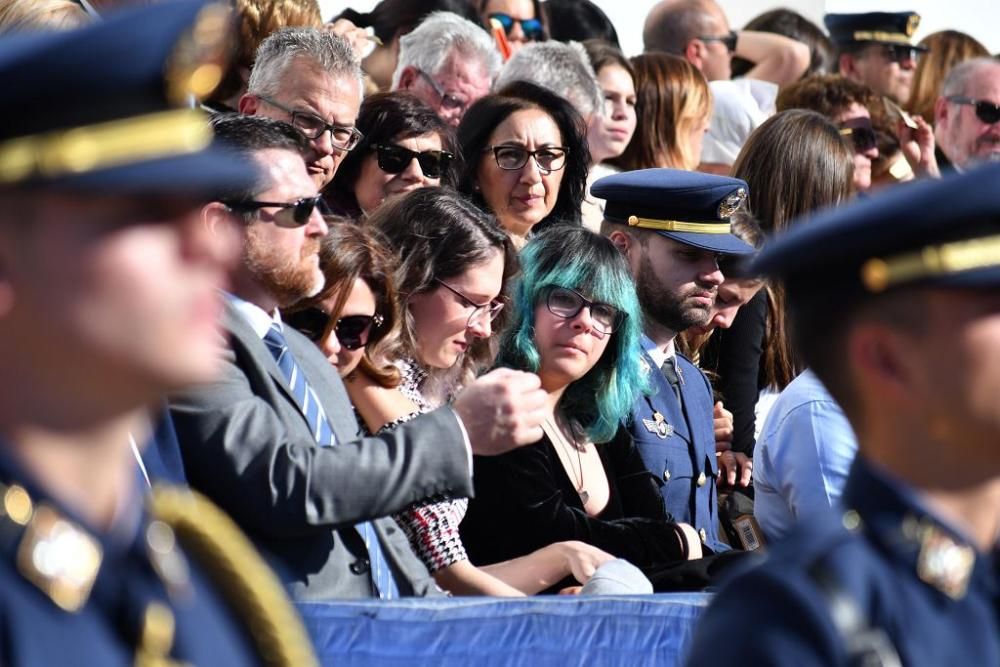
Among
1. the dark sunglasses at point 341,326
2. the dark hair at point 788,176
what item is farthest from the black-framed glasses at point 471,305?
the dark hair at point 788,176

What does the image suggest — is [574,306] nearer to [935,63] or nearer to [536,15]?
[536,15]

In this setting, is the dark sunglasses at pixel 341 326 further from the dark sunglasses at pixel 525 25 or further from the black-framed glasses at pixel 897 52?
the black-framed glasses at pixel 897 52

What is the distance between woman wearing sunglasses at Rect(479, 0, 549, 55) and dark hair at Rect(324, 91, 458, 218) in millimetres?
2728

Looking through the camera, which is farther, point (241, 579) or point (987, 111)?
point (987, 111)

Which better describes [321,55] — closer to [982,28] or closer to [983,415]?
[983,415]

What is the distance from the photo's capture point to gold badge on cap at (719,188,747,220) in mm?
5875

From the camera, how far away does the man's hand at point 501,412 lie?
363 cm

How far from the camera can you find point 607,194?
5969 millimetres

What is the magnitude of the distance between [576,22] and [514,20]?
3.10ft

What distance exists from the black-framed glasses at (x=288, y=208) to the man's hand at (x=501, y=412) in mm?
626

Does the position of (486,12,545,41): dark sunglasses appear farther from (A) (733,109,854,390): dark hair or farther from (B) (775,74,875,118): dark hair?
(A) (733,109,854,390): dark hair

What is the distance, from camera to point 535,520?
4.76 m

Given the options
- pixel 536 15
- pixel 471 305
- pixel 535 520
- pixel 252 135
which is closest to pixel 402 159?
pixel 471 305

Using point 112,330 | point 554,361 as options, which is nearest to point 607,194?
point 554,361
